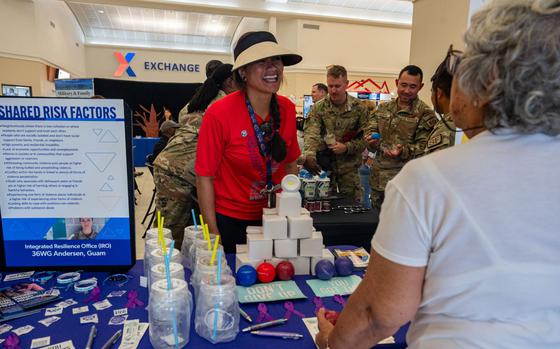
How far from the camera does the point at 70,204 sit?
4.25ft

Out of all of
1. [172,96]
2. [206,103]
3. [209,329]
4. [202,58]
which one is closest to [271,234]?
[209,329]

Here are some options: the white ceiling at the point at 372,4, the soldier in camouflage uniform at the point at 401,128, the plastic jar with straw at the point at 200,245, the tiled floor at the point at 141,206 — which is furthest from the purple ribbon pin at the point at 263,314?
the white ceiling at the point at 372,4

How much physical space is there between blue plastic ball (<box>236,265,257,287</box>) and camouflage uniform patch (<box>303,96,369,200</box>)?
2387 mm

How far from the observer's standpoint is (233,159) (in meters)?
1.76

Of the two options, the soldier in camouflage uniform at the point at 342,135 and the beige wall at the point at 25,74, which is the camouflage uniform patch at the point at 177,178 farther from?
the beige wall at the point at 25,74

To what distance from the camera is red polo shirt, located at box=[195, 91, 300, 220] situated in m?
1.72

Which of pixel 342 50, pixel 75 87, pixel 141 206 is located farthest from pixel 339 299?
pixel 342 50

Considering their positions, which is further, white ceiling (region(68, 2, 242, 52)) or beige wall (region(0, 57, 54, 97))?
white ceiling (region(68, 2, 242, 52))

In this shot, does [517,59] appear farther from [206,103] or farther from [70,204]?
[206,103]

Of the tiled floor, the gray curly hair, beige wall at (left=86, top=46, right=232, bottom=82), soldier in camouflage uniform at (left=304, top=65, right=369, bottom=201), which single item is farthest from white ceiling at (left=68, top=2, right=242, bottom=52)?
the gray curly hair

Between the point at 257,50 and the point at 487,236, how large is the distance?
1.33 m

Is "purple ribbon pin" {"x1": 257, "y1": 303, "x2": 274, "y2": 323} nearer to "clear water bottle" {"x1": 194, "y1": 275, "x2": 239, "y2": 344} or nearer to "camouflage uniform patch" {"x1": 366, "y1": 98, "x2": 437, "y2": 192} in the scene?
"clear water bottle" {"x1": 194, "y1": 275, "x2": 239, "y2": 344}

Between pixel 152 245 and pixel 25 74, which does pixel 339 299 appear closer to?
pixel 152 245

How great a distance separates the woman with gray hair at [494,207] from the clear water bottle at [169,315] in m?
0.52
